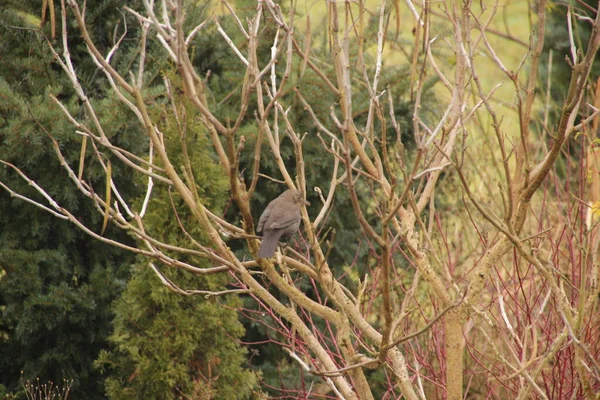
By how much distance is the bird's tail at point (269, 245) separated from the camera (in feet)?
11.2

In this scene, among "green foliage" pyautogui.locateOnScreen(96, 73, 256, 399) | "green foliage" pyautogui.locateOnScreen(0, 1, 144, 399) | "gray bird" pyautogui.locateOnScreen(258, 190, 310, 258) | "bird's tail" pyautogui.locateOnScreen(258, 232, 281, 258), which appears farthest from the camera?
"green foliage" pyautogui.locateOnScreen(0, 1, 144, 399)

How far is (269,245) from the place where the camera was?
3.64 meters

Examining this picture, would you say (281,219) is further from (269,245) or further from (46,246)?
(46,246)

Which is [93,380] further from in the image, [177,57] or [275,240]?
[177,57]

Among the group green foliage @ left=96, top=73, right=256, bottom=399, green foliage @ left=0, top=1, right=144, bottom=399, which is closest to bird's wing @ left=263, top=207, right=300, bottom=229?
green foliage @ left=96, top=73, right=256, bottom=399

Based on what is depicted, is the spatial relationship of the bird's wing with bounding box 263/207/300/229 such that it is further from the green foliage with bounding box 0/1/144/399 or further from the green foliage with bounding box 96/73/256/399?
the green foliage with bounding box 0/1/144/399

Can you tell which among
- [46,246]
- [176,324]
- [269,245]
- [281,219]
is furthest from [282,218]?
[46,246]

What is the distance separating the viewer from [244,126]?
6980 mm

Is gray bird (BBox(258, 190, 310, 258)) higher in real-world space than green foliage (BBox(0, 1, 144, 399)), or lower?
higher

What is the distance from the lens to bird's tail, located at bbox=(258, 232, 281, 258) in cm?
340

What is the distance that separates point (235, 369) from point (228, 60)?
292 cm

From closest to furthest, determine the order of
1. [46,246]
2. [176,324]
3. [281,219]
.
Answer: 1. [281,219]
2. [176,324]
3. [46,246]

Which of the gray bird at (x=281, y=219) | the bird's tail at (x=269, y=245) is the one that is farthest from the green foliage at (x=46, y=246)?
the bird's tail at (x=269, y=245)

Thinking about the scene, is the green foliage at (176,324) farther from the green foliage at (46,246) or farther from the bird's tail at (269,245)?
the bird's tail at (269,245)
